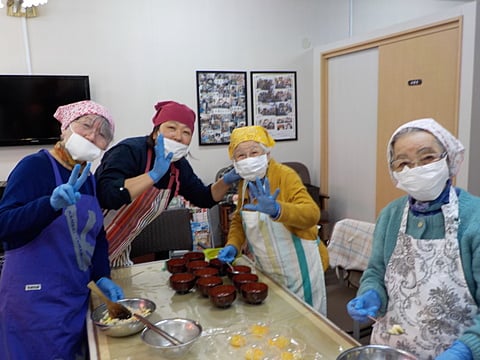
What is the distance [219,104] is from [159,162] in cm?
A: 243

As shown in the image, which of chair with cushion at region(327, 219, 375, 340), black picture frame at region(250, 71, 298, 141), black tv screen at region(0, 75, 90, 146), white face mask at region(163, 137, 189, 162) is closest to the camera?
white face mask at region(163, 137, 189, 162)

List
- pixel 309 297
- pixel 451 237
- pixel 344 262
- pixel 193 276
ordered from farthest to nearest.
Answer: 1. pixel 344 262
2. pixel 309 297
3. pixel 193 276
4. pixel 451 237

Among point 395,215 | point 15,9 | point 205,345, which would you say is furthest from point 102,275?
point 15,9

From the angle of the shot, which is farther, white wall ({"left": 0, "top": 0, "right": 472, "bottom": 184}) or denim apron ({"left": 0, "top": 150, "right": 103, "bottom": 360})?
white wall ({"left": 0, "top": 0, "right": 472, "bottom": 184})

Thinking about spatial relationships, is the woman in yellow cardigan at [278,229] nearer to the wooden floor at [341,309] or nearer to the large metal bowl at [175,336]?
the wooden floor at [341,309]

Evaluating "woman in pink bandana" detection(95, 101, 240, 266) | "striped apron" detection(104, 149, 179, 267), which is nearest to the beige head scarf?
"woman in pink bandana" detection(95, 101, 240, 266)

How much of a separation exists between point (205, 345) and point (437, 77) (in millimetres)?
2696

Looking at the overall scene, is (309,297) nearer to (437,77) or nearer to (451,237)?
(451,237)

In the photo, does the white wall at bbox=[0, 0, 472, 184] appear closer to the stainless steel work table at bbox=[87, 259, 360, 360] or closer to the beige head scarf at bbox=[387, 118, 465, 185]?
the stainless steel work table at bbox=[87, 259, 360, 360]

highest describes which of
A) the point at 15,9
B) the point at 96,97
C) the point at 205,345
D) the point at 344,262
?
the point at 15,9

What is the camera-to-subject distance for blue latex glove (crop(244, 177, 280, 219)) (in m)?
1.56

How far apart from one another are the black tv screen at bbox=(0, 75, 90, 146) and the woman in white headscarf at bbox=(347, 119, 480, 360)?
296 cm

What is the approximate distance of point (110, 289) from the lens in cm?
155

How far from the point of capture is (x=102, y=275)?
1.66 meters
